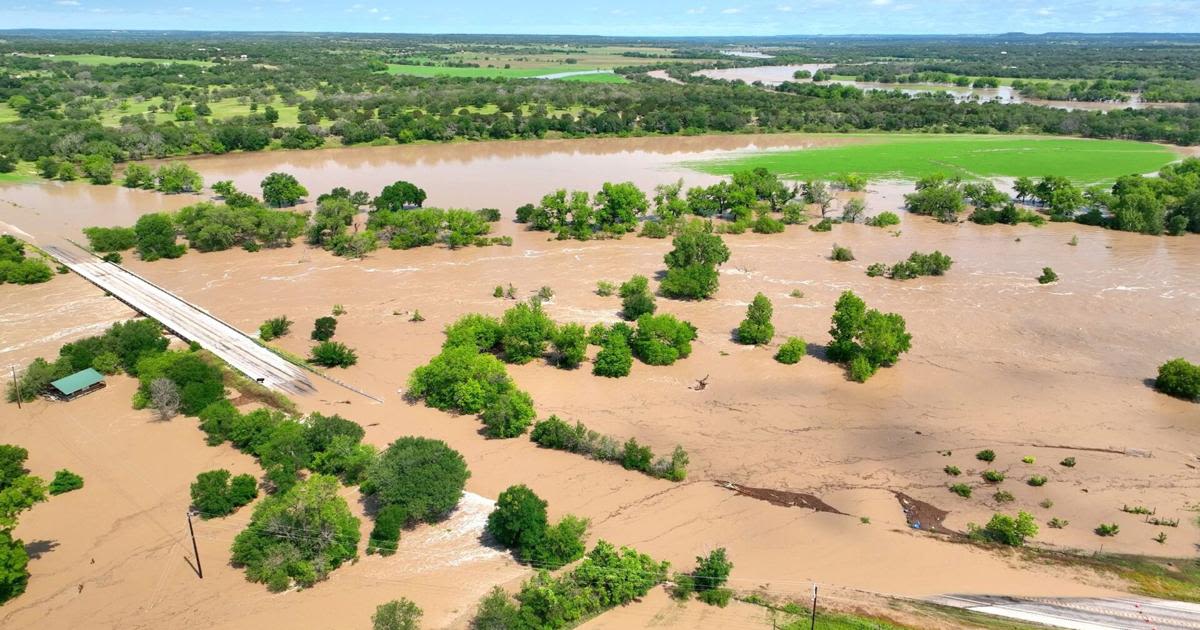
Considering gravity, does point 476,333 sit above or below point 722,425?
above

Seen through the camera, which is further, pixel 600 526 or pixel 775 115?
pixel 775 115

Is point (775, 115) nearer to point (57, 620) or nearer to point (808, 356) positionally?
point (808, 356)

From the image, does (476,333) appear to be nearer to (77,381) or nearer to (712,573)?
(77,381)

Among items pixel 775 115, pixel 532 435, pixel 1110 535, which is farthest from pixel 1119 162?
pixel 532 435

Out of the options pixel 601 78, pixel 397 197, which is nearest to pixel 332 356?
pixel 397 197

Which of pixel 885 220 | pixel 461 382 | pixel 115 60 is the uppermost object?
pixel 115 60
